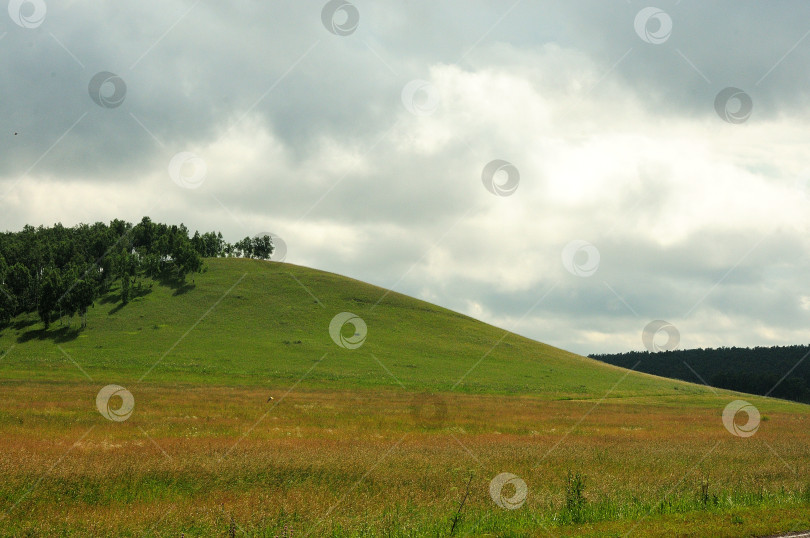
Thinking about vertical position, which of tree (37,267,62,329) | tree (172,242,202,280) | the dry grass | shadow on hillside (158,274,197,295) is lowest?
the dry grass

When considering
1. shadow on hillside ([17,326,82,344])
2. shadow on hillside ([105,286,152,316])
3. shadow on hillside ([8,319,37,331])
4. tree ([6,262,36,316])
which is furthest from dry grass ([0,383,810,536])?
tree ([6,262,36,316])

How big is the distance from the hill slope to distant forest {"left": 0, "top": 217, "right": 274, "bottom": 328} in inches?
156

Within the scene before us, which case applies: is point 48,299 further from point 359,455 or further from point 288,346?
point 359,455

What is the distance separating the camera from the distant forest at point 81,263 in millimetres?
106562

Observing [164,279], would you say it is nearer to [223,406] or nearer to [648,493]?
[223,406]

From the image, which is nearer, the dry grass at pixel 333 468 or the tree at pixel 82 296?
the dry grass at pixel 333 468

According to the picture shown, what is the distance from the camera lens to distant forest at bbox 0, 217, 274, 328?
4195 inches

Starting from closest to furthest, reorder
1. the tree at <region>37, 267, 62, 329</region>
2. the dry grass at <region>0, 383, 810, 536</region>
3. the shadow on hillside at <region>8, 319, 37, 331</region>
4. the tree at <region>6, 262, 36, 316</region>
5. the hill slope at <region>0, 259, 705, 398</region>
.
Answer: the dry grass at <region>0, 383, 810, 536</region>
the hill slope at <region>0, 259, 705, 398</region>
the shadow on hillside at <region>8, 319, 37, 331</region>
the tree at <region>37, 267, 62, 329</region>
the tree at <region>6, 262, 36, 316</region>

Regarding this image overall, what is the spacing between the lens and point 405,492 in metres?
15.4

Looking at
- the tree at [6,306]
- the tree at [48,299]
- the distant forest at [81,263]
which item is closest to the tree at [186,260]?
the distant forest at [81,263]

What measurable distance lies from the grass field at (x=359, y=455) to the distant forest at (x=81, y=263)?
97.0 ft

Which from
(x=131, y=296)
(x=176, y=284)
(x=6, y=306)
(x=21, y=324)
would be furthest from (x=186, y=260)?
(x=6, y=306)

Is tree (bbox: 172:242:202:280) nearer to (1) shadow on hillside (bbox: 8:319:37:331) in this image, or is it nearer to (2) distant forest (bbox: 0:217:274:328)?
(2) distant forest (bbox: 0:217:274:328)

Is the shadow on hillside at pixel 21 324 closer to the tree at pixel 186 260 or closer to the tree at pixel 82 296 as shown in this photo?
the tree at pixel 82 296
